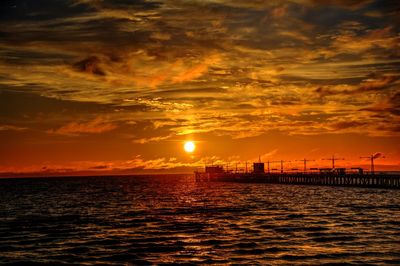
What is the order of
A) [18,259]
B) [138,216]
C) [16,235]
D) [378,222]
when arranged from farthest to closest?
[138,216]
[378,222]
[16,235]
[18,259]

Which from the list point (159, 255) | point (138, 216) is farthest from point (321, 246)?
point (138, 216)

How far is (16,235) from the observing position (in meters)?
44.4

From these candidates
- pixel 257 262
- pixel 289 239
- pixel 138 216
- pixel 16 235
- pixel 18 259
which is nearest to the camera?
pixel 257 262

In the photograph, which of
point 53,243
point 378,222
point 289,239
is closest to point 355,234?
point 289,239

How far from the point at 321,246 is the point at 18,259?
1971cm

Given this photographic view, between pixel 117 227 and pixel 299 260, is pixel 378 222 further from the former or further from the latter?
pixel 117 227

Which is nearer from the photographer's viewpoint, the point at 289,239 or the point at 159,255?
the point at 159,255

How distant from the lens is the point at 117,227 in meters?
48.8

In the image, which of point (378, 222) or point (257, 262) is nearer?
point (257, 262)

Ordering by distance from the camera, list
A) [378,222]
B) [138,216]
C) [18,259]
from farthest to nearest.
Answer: [138,216] < [378,222] < [18,259]

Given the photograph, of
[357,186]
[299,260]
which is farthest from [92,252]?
[357,186]

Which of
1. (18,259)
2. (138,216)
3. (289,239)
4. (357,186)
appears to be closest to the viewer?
(18,259)

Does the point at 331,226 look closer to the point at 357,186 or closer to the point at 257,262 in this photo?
the point at 257,262

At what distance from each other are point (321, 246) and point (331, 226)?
11.5 meters
